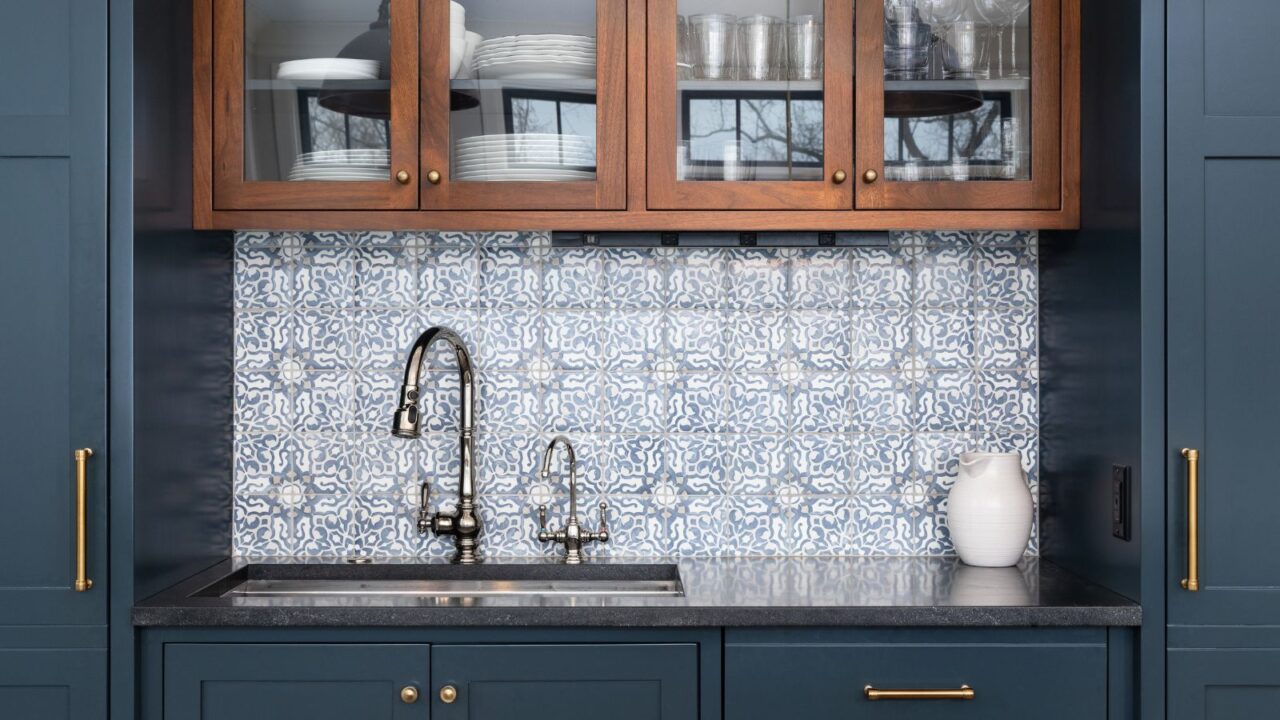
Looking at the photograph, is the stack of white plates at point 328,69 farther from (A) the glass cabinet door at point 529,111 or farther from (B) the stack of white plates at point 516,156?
(B) the stack of white plates at point 516,156

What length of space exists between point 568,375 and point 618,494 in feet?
0.92

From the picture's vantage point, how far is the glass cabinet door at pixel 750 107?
6.48 ft

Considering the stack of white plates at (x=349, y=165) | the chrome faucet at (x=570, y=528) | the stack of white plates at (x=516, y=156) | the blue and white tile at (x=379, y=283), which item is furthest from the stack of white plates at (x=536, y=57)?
the chrome faucet at (x=570, y=528)

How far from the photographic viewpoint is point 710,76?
1.99m

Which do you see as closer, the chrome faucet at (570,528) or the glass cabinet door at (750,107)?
the glass cabinet door at (750,107)

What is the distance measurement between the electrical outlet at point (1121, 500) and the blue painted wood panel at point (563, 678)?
0.77m

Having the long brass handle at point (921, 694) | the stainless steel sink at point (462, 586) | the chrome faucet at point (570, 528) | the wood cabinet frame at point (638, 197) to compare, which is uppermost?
the wood cabinet frame at point (638, 197)

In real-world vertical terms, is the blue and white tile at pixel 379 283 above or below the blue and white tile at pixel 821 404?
above

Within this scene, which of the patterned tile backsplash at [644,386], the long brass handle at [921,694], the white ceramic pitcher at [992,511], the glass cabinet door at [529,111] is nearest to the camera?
the long brass handle at [921,694]
